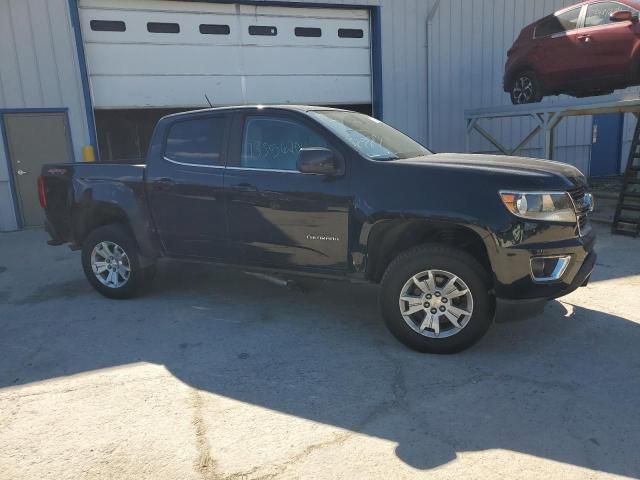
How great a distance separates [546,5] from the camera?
498 inches

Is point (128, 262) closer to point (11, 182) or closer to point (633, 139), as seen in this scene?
point (11, 182)

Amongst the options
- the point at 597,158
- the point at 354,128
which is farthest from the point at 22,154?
the point at 597,158

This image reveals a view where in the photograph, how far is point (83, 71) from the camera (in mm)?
9164

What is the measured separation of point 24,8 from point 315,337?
8243 mm

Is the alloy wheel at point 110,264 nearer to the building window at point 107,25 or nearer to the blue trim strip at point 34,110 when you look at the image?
the blue trim strip at point 34,110

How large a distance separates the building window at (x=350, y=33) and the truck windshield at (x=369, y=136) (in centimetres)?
672

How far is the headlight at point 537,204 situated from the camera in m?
3.38

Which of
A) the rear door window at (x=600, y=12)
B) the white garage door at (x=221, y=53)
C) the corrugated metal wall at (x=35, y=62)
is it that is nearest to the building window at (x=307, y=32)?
the white garage door at (x=221, y=53)

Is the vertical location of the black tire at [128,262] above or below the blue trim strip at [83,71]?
below

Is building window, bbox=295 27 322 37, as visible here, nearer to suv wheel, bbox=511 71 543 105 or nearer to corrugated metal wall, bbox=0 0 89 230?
suv wheel, bbox=511 71 543 105

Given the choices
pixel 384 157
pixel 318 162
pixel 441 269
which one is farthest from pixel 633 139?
pixel 318 162

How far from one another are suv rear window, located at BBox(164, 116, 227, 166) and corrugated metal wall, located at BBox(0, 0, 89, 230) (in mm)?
5524

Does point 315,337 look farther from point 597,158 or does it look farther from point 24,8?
point 597,158

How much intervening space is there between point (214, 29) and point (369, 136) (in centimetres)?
678
